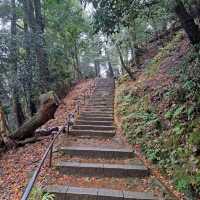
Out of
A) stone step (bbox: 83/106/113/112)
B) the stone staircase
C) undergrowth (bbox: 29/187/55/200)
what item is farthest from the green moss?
undergrowth (bbox: 29/187/55/200)

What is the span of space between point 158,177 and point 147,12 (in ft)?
15.9

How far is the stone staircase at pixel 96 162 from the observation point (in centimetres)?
483

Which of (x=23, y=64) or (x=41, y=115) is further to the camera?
(x=23, y=64)

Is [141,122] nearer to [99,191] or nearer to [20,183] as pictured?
[99,191]

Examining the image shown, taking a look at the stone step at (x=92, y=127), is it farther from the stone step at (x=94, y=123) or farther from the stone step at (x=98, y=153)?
the stone step at (x=98, y=153)

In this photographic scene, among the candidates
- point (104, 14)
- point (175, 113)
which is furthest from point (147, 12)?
point (175, 113)

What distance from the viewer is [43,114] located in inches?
288

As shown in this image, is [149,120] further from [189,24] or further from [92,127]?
[189,24]

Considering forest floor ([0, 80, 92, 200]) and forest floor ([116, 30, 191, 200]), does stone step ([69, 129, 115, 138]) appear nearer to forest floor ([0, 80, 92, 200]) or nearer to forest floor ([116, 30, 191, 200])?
forest floor ([116, 30, 191, 200])

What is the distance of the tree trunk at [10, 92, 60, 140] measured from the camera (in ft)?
23.8

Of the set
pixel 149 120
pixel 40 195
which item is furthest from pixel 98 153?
pixel 40 195

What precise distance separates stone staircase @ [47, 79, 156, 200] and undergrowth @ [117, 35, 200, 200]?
0.55m

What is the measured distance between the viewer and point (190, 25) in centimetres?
841

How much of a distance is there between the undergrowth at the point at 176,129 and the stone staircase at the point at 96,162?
554 millimetres
